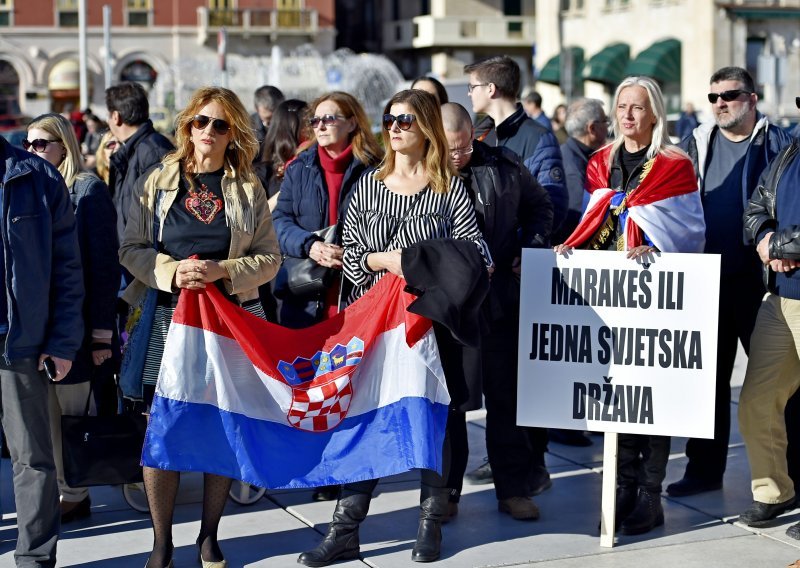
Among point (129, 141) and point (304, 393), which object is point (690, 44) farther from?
point (304, 393)

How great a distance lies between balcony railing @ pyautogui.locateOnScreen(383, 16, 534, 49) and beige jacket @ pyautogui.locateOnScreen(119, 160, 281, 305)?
4777cm

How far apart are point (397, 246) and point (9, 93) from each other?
47.2 m

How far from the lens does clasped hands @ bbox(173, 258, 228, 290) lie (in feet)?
17.5

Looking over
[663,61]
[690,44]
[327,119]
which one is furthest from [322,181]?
[690,44]

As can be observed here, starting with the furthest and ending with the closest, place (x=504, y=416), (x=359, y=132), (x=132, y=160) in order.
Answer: (x=132, y=160), (x=359, y=132), (x=504, y=416)

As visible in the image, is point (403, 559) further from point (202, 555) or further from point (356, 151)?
point (356, 151)

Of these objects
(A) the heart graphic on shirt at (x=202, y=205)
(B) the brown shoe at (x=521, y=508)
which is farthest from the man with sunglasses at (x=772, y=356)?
(A) the heart graphic on shirt at (x=202, y=205)

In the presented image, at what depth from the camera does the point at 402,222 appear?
5613 millimetres

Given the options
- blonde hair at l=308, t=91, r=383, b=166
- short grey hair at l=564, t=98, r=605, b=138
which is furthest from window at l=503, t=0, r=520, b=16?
blonde hair at l=308, t=91, r=383, b=166

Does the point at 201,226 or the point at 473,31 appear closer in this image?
the point at 201,226

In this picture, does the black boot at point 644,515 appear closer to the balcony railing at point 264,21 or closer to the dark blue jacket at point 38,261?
the dark blue jacket at point 38,261

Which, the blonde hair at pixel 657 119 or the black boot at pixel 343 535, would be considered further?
the blonde hair at pixel 657 119

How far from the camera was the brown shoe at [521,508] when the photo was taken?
6.19 meters

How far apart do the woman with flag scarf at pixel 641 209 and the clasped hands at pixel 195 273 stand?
1.57m
